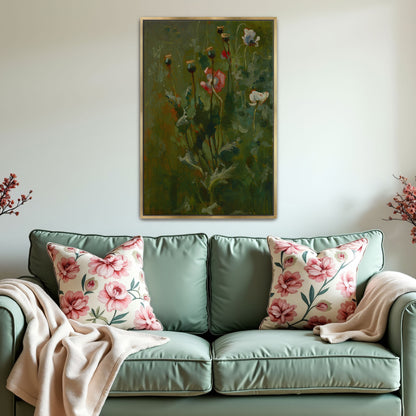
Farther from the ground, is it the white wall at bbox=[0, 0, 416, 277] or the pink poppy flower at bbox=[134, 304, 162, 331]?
the white wall at bbox=[0, 0, 416, 277]

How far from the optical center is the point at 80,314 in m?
2.56

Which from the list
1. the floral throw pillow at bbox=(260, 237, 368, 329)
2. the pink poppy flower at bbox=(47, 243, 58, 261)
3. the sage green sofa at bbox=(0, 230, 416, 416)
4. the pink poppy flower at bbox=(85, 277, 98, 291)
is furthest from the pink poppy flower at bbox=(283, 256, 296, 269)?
the pink poppy flower at bbox=(47, 243, 58, 261)

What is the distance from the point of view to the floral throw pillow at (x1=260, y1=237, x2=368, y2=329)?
8.60ft

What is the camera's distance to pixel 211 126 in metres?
3.27

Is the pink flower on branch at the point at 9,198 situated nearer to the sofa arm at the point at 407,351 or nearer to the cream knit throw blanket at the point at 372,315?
the cream knit throw blanket at the point at 372,315

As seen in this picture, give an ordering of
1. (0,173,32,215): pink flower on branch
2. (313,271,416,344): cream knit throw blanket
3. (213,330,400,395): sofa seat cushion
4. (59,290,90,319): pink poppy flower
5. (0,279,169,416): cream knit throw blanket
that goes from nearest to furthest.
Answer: (0,279,169,416): cream knit throw blanket < (213,330,400,395): sofa seat cushion < (313,271,416,344): cream knit throw blanket < (59,290,90,319): pink poppy flower < (0,173,32,215): pink flower on branch

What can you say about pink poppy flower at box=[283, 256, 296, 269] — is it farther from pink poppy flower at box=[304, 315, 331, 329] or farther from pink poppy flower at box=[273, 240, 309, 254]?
pink poppy flower at box=[304, 315, 331, 329]

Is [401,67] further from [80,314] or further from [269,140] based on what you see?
[80,314]

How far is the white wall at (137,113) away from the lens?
324 centimetres

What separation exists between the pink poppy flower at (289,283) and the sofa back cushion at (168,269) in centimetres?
42

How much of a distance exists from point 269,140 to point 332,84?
51 cm

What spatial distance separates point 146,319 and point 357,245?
1.13m

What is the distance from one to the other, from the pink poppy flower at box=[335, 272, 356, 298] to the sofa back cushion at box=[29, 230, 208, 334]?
69cm

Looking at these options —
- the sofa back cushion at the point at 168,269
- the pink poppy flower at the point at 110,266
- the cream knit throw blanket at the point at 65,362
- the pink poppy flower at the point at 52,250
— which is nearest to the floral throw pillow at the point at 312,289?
the sofa back cushion at the point at 168,269
